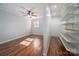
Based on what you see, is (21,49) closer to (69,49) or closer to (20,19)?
(20,19)

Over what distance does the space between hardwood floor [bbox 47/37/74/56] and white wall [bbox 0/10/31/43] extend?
50 cm

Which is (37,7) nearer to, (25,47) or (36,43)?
(36,43)

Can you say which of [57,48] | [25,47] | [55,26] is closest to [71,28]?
[55,26]

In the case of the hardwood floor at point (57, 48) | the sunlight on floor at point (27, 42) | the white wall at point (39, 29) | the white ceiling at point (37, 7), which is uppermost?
the white ceiling at point (37, 7)

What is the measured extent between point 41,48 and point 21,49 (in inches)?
14.9

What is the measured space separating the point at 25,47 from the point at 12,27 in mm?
447

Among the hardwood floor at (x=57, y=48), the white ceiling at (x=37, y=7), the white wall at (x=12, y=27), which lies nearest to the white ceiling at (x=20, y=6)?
the white ceiling at (x=37, y=7)

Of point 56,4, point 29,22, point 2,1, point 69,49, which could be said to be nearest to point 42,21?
point 29,22

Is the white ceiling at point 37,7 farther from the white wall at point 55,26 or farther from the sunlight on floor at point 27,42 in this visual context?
the sunlight on floor at point 27,42

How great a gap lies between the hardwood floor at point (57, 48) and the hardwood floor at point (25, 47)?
21 centimetres

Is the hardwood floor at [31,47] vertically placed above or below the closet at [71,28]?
below

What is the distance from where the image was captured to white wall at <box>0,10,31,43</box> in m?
1.68

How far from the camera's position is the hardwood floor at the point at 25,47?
1.71 meters

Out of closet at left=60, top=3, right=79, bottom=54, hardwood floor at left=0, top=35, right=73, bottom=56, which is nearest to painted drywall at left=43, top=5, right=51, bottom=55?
hardwood floor at left=0, top=35, right=73, bottom=56
